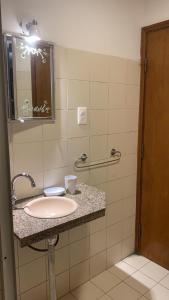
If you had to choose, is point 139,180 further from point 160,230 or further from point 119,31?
point 119,31

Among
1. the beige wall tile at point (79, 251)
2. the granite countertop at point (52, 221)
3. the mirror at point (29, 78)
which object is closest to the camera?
the granite countertop at point (52, 221)

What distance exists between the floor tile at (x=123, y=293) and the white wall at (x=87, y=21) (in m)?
1.76

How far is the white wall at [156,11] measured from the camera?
184 cm

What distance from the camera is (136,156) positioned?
2.16 meters

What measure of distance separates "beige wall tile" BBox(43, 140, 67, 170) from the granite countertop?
0.25 meters

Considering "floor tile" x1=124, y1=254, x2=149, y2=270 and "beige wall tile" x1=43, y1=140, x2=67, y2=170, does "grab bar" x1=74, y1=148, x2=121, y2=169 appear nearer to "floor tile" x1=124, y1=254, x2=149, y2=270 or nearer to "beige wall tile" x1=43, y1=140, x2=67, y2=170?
"beige wall tile" x1=43, y1=140, x2=67, y2=170

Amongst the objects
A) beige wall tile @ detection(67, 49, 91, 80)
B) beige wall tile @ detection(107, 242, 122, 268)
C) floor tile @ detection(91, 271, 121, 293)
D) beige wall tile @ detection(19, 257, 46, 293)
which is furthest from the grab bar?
floor tile @ detection(91, 271, 121, 293)

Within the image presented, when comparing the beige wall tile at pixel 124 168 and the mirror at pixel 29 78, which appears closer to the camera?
the mirror at pixel 29 78

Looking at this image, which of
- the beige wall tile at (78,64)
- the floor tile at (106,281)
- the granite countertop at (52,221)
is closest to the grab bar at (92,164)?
the granite countertop at (52,221)

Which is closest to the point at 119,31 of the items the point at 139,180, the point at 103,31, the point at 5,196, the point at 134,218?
the point at 103,31

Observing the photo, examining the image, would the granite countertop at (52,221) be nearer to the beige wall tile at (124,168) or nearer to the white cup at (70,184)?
the white cup at (70,184)

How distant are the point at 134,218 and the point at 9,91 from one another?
1.59 m

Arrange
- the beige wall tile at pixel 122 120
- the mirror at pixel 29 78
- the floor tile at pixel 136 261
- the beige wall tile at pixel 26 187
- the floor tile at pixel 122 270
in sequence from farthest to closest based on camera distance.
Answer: the floor tile at pixel 136 261 < the floor tile at pixel 122 270 < the beige wall tile at pixel 122 120 < the beige wall tile at pixel 26 187 < the mirror at pixel 29 78

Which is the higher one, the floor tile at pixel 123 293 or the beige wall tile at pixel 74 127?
the beige wall tile at pixel 74 127
